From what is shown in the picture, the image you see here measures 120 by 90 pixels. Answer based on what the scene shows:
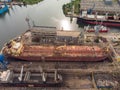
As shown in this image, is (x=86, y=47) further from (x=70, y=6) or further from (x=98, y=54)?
(x=70, y=6)

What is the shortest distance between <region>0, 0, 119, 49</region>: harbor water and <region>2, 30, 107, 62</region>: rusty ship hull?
10.7m

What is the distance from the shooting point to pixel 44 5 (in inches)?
3177

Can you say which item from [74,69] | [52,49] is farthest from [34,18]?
[74,69]

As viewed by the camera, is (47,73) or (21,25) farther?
(21,25)

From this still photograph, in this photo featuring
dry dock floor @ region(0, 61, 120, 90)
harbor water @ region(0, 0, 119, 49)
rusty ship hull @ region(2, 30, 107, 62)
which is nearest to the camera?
dry dock floor @ region(0, 61, 120, 90)

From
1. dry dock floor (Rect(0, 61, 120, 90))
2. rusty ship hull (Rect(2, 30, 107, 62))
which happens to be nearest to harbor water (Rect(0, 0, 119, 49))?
rusty ship hull (Rect(2, 30, 107, 62))

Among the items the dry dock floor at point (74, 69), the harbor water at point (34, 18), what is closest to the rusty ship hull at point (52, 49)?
the dry dock floor at point (74, 69)

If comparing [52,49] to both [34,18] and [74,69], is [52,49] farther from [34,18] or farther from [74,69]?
[34,18]

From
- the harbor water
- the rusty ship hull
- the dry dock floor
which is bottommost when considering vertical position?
Answer: the dry dock floor

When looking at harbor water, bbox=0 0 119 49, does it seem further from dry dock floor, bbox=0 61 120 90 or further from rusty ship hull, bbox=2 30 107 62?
dry dock floor, bbox=0 61 120 90

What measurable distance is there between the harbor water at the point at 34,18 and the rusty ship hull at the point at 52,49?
10.7 m

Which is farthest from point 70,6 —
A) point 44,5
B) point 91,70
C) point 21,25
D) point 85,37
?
point 91,70

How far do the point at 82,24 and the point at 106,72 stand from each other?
93.3 ft

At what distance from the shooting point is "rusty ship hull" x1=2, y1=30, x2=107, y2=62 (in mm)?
40875
